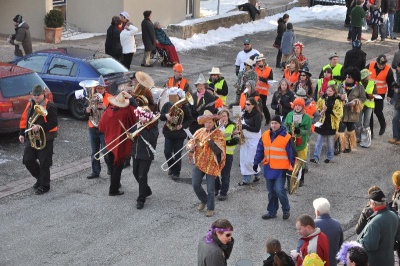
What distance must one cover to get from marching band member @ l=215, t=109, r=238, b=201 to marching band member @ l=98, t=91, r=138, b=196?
1.40 meters

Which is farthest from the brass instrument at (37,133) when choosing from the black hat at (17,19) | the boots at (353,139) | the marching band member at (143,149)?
the black hat at (17,19)

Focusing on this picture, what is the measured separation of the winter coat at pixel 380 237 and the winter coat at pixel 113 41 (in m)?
12.8

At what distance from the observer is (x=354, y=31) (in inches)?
1077

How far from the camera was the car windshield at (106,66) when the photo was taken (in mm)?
17672

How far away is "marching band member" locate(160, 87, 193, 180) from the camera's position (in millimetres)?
13812

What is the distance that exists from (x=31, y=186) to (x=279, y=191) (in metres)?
4.13

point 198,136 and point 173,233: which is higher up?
point 198,136

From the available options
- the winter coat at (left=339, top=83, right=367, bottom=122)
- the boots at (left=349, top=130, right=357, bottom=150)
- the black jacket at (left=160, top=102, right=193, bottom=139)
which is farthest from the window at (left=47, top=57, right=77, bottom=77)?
the boots at (left=349, top=130, right=357, bottom=150)

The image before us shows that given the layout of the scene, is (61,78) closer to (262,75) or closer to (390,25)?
(262,75)

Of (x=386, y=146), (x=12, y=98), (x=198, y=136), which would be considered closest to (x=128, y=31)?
(x=12, y=98)

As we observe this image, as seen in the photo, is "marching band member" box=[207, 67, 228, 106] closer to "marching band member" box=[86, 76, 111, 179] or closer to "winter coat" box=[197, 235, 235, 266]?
"marching band member" box=[86, 76, 111, 179]

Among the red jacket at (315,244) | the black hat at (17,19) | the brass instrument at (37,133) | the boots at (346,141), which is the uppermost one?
the black hat at (17,19)

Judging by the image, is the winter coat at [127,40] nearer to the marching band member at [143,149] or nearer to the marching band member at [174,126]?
the marching band member at [174,126]

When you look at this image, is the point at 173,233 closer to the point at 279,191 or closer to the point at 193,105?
the point at 279,191
